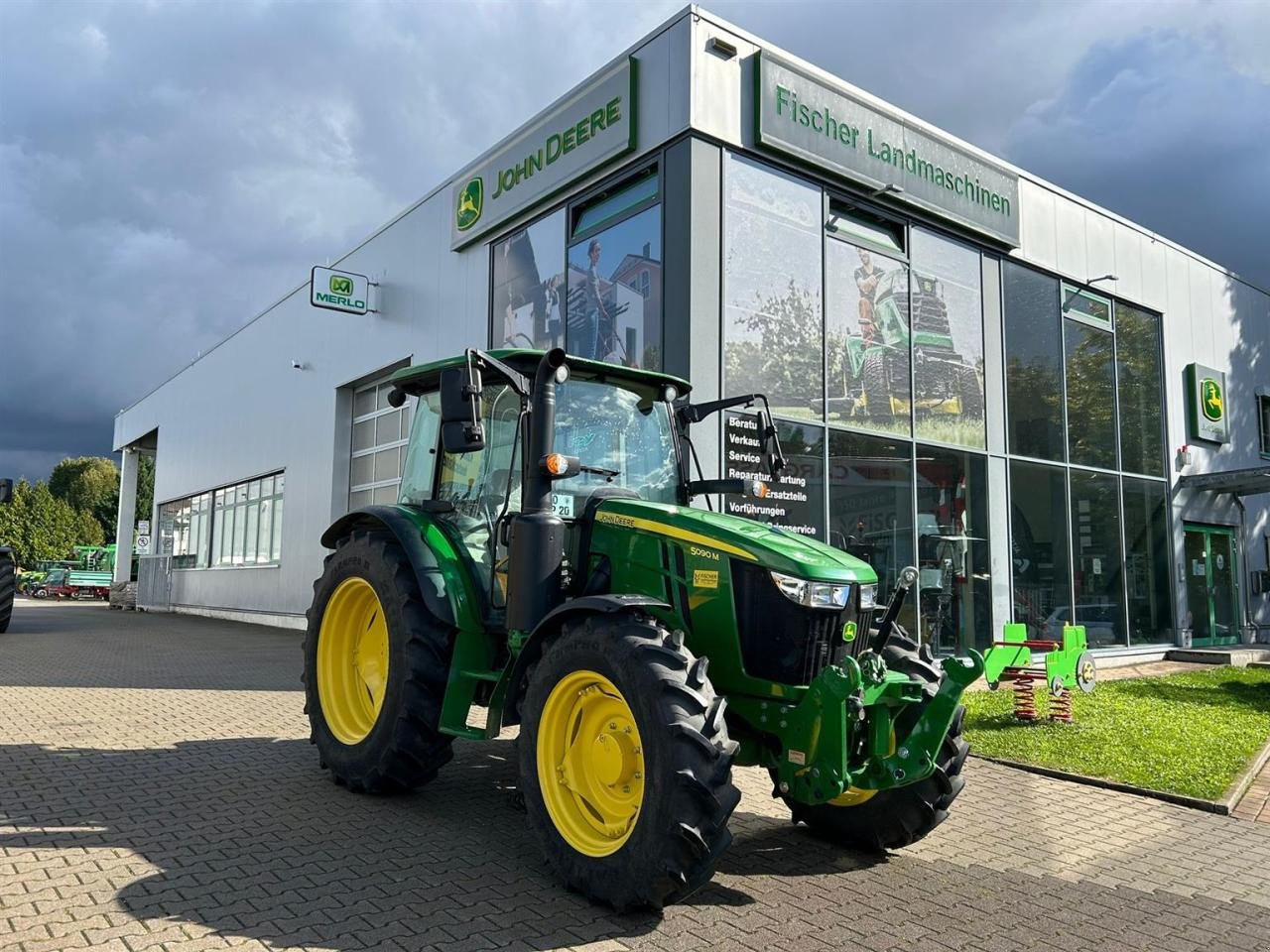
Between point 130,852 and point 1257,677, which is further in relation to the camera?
point 1257,677

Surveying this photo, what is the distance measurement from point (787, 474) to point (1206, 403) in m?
11.4

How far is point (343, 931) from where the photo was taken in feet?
11.7

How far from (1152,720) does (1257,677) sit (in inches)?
213

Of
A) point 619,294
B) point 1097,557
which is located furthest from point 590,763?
point 1097,557

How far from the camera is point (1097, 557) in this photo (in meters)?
15.1

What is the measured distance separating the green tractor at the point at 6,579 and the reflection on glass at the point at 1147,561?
18.7 m

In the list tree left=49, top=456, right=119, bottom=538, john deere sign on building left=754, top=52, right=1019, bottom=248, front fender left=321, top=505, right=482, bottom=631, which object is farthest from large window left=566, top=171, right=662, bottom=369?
tree left=49, top=456, right=119, bottom=538

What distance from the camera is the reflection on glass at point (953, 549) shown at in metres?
12.3

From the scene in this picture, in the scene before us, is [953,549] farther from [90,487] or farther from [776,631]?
[90,487]

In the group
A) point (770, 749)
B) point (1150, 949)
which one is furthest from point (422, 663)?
point (1150, 949)

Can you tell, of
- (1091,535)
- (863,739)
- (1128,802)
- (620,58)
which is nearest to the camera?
(863,739)

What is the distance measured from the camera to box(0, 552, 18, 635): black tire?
17016mm

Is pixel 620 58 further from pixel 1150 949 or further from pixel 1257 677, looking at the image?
pixel 1257 677

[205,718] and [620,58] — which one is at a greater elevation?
[620,58]
